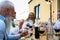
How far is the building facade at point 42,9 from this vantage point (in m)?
2.06

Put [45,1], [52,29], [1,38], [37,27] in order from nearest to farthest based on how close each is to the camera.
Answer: [1,38], [52,29], [37,27], [45,1]

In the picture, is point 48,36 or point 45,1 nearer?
point 48,36

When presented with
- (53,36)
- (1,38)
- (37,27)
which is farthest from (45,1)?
(1,38)

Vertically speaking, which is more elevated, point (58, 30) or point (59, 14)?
point (59, 14)

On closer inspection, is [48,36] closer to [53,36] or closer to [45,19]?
[53,36]

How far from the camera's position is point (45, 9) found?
7.30 ft

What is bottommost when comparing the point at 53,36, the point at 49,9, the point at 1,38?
the point at 53,36

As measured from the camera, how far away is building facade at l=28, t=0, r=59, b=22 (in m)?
2.06

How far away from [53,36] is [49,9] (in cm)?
40

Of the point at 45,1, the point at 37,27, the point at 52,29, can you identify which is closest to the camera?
the point at 52,29

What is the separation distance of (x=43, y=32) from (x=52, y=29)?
6.2 inches

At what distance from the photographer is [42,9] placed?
2207mm

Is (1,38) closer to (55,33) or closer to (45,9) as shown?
(55,33)

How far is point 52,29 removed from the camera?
74.2 inches
